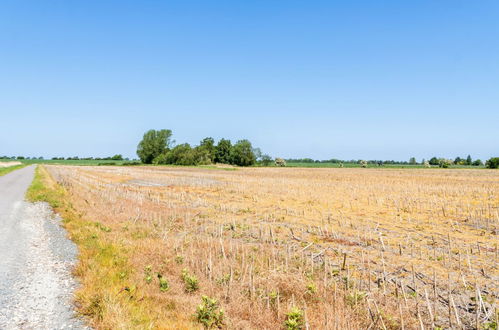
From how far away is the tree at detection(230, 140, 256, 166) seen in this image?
490ft

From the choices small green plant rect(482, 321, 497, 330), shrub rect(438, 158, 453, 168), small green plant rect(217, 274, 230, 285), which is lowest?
small green plant rect(482, 321, 497, 330)

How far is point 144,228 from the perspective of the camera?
568 inches

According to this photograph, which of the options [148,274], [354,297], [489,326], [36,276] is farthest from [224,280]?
[489,326]

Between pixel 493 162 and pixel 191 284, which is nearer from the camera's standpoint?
pixel 191 284

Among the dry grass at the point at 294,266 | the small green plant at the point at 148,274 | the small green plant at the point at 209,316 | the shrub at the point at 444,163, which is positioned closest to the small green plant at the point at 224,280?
the dry grass at the point at 294,266

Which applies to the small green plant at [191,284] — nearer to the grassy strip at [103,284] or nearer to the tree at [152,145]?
the grassy strip at [103,284]

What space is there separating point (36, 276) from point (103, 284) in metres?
2.18

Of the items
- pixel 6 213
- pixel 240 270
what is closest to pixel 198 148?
pixel 6 213

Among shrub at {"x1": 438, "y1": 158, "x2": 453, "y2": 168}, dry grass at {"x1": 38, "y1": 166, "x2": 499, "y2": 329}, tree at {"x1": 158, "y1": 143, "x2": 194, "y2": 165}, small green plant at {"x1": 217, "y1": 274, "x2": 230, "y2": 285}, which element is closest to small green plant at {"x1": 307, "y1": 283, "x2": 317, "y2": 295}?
dry grass at {"x1": 38, "y1": 166, "x2": 499, "y2": 329}

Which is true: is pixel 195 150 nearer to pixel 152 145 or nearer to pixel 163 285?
pixel 152 145

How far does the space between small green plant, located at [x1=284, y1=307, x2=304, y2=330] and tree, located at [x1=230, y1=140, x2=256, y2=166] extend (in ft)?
469

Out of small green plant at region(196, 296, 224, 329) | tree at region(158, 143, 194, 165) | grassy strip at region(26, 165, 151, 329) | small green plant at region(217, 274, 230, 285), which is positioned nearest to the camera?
grassy strip at region(26, 165, 151, 329)

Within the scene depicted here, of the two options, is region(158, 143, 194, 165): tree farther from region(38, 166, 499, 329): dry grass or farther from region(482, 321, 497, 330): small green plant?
region(482, 321, 497, 330): small green plant

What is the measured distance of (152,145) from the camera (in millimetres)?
156000
